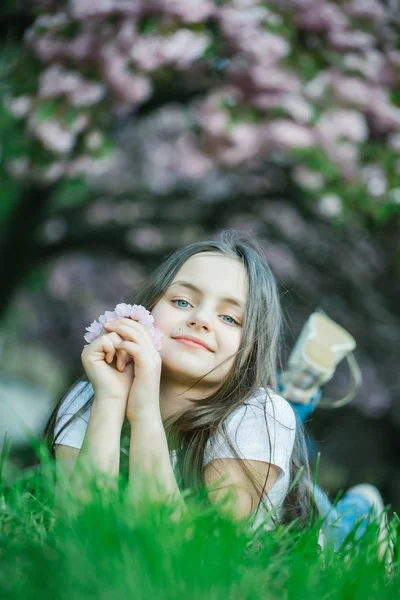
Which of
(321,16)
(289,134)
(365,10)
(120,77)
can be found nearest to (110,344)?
(120,77)

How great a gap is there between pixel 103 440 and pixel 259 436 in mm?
338

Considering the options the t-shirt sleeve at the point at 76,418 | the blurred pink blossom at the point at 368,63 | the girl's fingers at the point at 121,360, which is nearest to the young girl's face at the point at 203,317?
the girl's fingers at the point at 121,360

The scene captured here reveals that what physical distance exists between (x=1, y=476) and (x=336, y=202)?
9.33 ft

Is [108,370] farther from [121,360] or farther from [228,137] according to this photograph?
[228,137]

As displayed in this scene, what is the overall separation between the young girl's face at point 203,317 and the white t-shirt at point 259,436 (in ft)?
0.40

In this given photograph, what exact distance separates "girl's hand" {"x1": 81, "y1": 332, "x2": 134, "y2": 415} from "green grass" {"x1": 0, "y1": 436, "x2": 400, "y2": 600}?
272 mm

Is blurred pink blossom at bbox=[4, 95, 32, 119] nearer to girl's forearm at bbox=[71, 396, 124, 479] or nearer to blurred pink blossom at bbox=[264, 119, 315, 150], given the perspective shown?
blurred pink blossom at bbox=[264, 119, 315, 150]

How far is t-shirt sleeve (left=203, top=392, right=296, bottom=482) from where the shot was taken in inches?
60.9

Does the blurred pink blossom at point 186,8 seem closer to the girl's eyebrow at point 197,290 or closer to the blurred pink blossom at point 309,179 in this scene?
the blurred pink blossom at point 309,179

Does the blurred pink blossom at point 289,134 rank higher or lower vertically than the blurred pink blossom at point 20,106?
lower

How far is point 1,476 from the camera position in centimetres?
146

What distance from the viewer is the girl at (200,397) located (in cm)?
151

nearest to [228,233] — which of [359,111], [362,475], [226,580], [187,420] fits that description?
[187,420]

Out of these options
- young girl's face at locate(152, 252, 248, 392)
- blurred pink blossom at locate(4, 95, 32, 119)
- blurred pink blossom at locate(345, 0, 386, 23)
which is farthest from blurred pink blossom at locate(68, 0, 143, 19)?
young girl's face at locate(152, 252, 248, 392)
